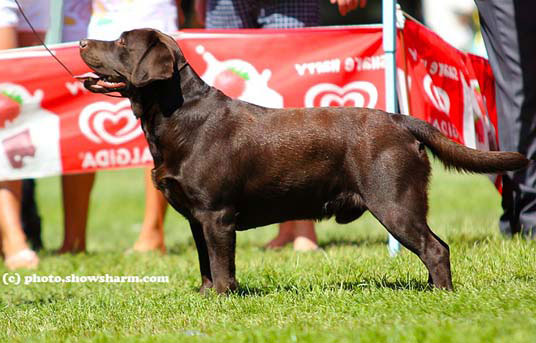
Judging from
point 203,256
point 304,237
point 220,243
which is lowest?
point 304,237

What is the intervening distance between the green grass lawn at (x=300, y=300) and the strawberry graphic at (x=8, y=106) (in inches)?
40.8

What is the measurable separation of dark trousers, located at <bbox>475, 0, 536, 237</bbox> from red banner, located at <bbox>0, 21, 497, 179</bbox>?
249mm

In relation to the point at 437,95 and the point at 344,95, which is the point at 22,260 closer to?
the point at 344,95

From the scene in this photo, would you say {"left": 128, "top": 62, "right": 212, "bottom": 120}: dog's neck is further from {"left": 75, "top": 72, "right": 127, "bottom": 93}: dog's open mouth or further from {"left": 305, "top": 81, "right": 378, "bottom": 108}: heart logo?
{"left": 305, "top": 81, "right": 378, "bottom": 108}: heart logo

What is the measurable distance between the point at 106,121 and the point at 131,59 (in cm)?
177

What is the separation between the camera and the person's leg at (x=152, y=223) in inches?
253

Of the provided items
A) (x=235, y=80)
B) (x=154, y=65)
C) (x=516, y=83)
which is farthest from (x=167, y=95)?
(x=516, y=83)

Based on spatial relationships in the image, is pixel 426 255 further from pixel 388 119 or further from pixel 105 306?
pixel 105 306

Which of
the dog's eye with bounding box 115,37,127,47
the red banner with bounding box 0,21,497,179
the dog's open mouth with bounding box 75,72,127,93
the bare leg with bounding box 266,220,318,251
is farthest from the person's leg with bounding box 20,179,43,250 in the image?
the dog's eye with bounding box 115,37,127,47

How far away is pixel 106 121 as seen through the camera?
5859 mm

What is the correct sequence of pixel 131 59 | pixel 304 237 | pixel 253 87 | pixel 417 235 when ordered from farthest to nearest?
pixel 304 237 < pixel 253 87 < pixel 131 59 < pixel 417 235

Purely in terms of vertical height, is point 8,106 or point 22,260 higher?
point 8,106

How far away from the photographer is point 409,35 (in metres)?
5.45

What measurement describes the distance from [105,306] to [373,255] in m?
1.76
